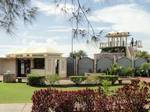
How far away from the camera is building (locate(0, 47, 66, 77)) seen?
49.8m

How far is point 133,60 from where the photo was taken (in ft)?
170

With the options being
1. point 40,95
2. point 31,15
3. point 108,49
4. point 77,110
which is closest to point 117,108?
point 77,110

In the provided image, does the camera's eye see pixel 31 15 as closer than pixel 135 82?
Yes

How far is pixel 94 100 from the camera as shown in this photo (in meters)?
11.8

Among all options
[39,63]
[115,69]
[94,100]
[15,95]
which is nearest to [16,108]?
[94,100]

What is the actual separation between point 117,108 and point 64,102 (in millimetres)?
1353

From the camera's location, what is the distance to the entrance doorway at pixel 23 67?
52.3m

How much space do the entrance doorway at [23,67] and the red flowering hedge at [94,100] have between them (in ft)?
132

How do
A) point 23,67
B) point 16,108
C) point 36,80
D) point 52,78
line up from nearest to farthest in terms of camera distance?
point 16,108 → point 36,80 → point 52,78 → point 23,67

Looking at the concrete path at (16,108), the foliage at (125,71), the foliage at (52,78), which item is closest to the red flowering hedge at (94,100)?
the concrete path at (16,108)

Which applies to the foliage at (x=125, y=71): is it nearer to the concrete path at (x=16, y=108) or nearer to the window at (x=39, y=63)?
the window at (x=39, y=63)

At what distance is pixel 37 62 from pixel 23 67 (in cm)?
215

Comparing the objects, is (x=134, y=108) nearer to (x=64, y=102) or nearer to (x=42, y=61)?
(x=64, y=102)

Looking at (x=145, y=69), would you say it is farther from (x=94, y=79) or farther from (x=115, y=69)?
(x=94, y=79)
